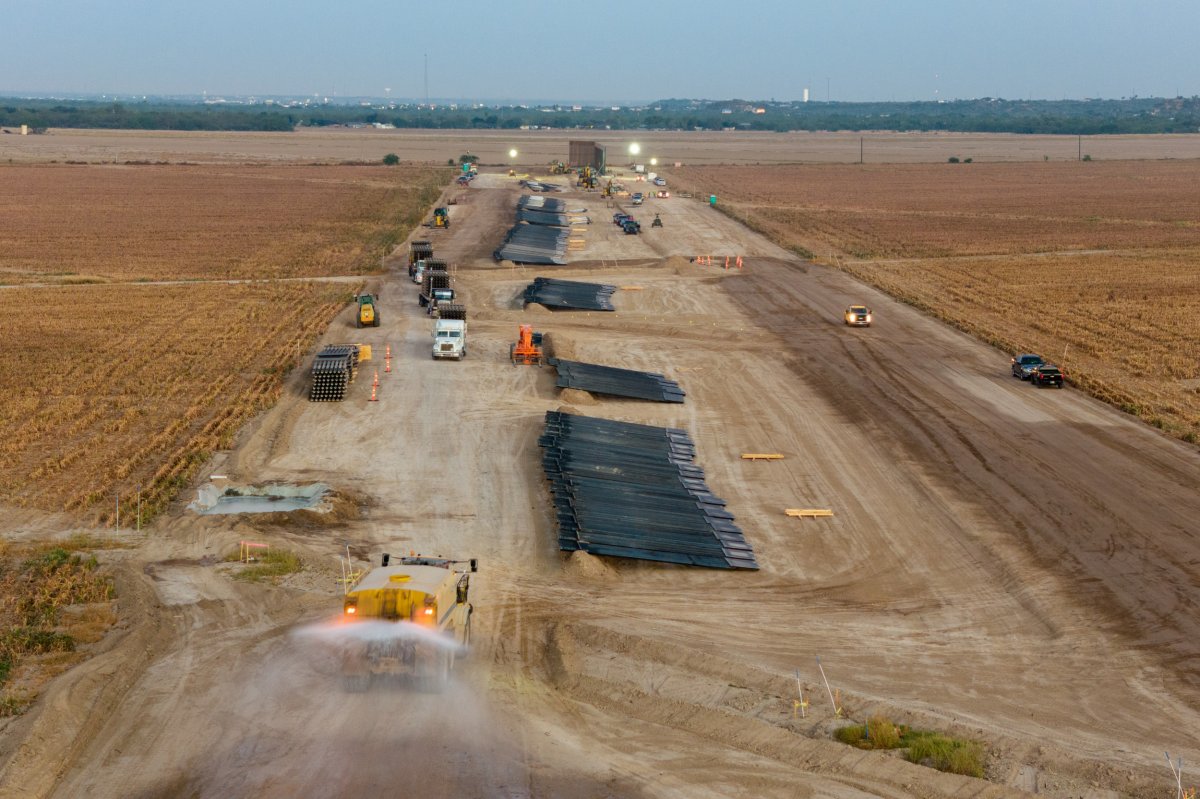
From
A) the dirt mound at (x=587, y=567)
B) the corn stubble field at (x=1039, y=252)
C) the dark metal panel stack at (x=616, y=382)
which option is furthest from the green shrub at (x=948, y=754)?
the dark metal panel stack at (x=616, y=382)

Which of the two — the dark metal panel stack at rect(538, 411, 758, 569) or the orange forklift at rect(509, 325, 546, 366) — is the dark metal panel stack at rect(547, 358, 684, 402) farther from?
the dark metal panel stack at rect(538, 411, 758, 569)

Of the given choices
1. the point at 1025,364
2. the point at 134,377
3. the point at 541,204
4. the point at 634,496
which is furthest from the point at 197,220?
the point at 634,496

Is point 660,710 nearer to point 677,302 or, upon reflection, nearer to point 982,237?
point 677,302

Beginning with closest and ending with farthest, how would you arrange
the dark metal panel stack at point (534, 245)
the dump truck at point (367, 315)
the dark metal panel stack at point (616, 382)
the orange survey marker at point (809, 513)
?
1. the orange survey marker at point (809, 513)
2. the dark metal panel stack at point (616, 382)
3. the dump truck at point (367, 315)
4. the dark metal panel stack at point (534, 245)

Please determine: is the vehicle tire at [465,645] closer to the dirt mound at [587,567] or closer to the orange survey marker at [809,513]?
the dirt mound at [587,567]

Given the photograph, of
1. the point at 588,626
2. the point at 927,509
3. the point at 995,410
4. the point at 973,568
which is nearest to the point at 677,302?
the point at 995,410

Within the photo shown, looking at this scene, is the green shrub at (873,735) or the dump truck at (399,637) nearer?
the green shrub at (873,735)
